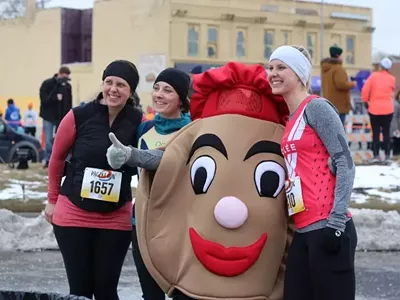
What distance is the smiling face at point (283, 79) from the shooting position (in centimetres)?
440

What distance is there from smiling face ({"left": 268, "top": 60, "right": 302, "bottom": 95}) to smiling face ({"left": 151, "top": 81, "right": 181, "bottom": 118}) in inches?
31.1

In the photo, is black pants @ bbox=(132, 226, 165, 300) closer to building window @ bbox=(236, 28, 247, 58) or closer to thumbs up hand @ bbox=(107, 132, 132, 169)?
thumbs up hand @ bbox=(107, 132, 132, 169)

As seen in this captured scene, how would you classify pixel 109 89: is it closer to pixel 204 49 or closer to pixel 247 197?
pixel 247 197

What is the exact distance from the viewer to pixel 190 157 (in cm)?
470

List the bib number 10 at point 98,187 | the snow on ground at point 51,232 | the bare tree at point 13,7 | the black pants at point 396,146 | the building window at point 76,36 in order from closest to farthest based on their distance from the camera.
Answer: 1. the bib number 10 at point 98,187
2. the snow on ground at point 51,232
3. the black pants at point 396,146
4. the building window at point 76,36
5. the bare tree at point 13,7

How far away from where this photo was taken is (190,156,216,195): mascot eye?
453cm

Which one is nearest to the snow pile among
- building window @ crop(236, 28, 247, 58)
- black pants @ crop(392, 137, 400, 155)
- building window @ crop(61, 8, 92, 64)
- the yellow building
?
black pants @ crop(392, 137, 400, 155)

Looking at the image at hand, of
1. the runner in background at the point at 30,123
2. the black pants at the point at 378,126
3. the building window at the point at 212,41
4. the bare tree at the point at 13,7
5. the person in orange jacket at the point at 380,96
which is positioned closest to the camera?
the person in orange jacket at the point at 380,96

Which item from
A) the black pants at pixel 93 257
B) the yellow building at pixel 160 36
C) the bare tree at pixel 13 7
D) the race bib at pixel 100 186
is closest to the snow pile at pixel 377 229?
the black pants at pixel 93 257

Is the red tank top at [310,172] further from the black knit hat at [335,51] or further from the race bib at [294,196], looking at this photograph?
the black knit hat at [335,51]

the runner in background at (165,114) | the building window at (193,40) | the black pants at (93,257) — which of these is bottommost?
the black pants at (93,257)

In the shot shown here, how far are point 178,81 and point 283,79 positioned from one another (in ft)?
2.82

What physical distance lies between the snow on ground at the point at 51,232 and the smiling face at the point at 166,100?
15.3 ft

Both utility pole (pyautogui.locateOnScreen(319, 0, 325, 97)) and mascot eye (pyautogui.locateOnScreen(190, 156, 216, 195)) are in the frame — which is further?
utility pole (pyautogui.locateOnScreen(319, 0, 325, 97))
